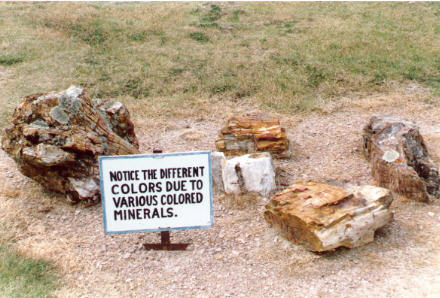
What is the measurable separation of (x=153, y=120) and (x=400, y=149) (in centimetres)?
406

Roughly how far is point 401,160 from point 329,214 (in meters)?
1.54

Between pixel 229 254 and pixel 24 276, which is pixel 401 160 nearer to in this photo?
pixel 229 254

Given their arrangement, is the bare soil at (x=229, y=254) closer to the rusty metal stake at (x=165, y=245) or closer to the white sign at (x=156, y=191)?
the rusty metal stake at (x=165, y=245)

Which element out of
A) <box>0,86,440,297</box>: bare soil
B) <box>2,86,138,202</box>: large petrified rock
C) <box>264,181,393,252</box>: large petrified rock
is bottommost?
<box>0,86,440,297</box>: bare soil

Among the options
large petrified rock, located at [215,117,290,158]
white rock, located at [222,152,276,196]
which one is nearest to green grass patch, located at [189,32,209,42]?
large petrified rock, located at [215,117,290,158]

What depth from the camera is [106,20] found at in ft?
43.7

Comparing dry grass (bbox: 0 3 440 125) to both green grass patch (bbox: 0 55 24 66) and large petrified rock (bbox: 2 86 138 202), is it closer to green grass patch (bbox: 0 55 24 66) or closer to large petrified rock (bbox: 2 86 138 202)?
green grass patch (bbox: 0 55 24 66)

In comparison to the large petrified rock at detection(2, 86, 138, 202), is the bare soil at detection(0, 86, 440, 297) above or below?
below

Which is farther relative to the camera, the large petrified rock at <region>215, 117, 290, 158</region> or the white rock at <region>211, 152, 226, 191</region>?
the large petrified rock at <region>215, 117, 290, 158</region>

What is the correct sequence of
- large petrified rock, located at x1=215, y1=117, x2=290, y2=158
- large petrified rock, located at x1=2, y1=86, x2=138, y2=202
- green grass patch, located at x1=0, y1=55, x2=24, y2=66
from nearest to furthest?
large petrified rock, located at x1=2, y1=86, x2=138, y2=202
large petrified rock, located at x1=215, y1=117, x2=290, y2=158
green grass patch, located at x1=0, y1=55, x2=24, y2=66

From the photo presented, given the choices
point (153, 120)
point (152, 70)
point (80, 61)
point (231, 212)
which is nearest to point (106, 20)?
point (80, 61)

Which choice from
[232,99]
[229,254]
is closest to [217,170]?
[229,254]

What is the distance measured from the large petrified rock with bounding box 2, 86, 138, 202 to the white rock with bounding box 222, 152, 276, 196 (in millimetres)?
1423

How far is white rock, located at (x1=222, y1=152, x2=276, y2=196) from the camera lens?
18.3ft
